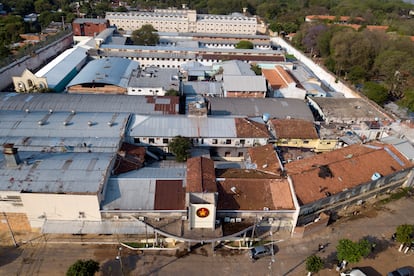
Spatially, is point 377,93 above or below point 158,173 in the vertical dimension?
above

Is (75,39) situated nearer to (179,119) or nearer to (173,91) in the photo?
(173,91)

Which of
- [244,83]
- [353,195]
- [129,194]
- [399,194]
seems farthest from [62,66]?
[399,194]

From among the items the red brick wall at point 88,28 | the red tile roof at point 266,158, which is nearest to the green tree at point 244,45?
the red brick wall at point 88,28

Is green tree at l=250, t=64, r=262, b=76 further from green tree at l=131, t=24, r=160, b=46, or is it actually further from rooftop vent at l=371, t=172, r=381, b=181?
rooftop vent at l=371, t=172, r=381, b=181

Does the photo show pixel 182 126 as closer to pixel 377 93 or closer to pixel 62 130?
pixel 62 130

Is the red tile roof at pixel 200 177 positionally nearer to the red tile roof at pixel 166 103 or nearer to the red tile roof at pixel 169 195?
the red tile roof at pixel 169 195

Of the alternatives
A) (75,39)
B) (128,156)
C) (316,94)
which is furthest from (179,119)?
(75,39)
